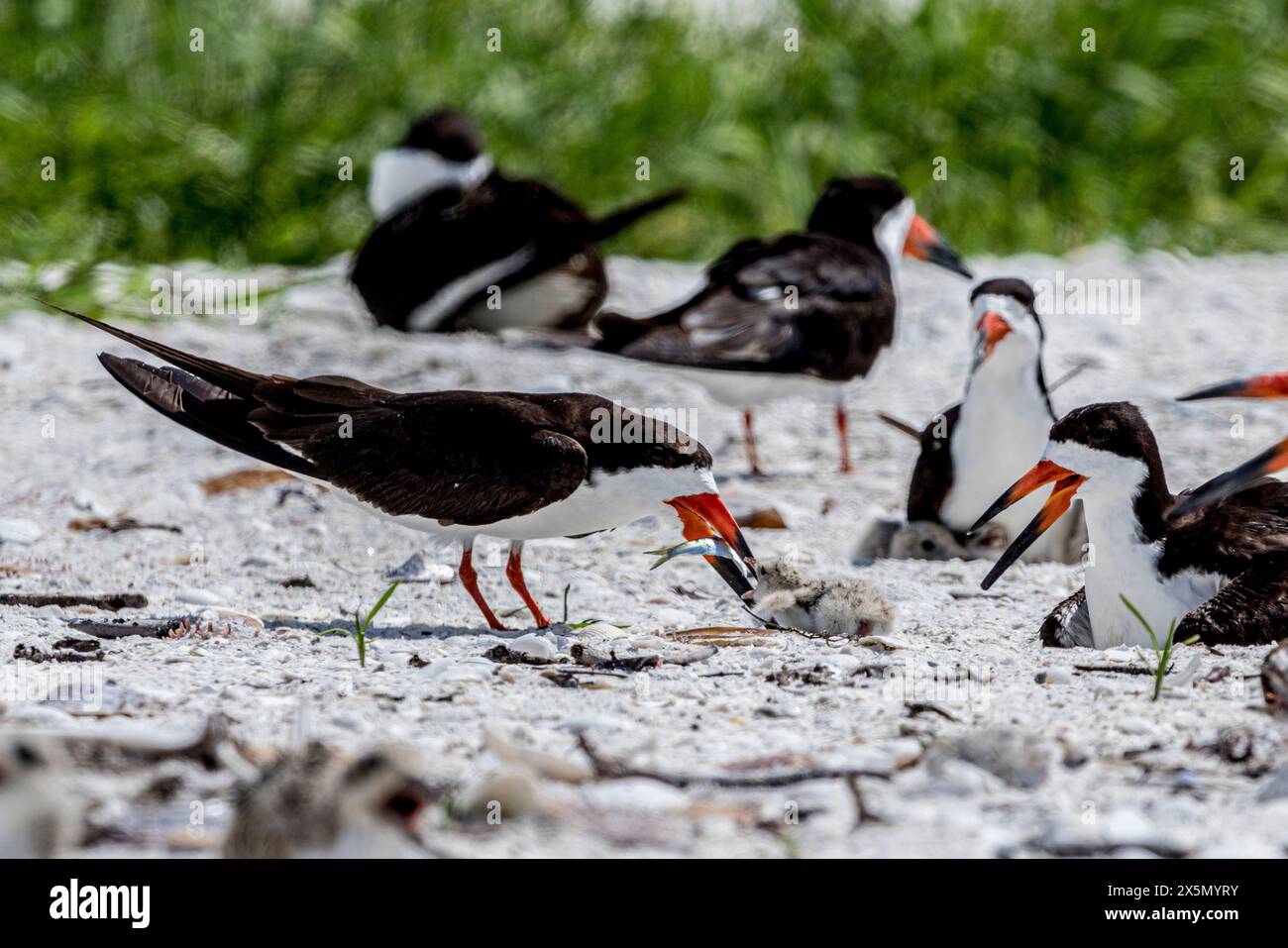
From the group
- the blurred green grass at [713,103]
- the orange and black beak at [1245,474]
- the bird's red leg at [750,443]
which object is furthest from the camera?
the blurred green grass at [713,103]

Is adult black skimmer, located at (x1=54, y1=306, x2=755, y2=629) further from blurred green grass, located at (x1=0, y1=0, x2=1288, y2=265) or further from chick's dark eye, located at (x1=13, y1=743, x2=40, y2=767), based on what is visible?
blurred green grass, located at (x1=0, y1=0, x2=1288, y2=265)

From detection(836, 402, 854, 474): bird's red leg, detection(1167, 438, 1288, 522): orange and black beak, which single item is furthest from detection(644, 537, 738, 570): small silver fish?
detection(836, 402, 854, 474): bird's red leg

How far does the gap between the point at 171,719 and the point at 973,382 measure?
283 cm

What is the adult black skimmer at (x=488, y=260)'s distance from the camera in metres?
7.76

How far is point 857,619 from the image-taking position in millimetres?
4203

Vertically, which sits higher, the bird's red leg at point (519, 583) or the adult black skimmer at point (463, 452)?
the adult black skimmer at point (463, 452)

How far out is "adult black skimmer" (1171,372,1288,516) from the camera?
3600mm

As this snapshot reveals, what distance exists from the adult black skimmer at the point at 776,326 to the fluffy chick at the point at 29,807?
12.1 feet

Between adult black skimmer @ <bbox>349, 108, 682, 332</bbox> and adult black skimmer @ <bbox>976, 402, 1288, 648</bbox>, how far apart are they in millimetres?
3735

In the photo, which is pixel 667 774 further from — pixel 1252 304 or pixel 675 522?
pixel 1252 304

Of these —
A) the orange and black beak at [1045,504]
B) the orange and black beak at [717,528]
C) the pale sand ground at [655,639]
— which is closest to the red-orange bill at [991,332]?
the pale sand ground at [655,639]

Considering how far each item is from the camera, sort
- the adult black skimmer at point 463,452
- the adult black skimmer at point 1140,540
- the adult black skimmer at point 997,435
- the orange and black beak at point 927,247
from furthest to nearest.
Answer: the orange and black beak at point 927,247
the adult black skimmer at point 997,435
the adult black skimmer at point 463,452
the adult black skimmer at point 1140,540

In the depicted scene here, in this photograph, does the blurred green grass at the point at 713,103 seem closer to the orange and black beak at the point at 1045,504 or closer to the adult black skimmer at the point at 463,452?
the adult black skimmer at the point at 463,452

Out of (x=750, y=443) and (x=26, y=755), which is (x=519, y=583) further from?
(x=750, y=443)
